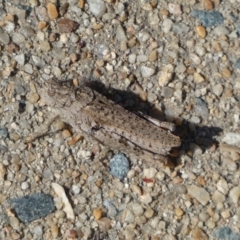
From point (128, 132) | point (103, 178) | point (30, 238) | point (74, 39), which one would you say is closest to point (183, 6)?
point (74, 39)

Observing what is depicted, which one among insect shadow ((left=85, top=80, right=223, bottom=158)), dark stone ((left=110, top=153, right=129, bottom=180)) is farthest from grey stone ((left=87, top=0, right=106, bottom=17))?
dark stone ((left=110, top=153, right=129, bottom=180))

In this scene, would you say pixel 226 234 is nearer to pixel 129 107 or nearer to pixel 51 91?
pixel 129 107

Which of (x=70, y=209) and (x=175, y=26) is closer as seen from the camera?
(x=70, y=209)

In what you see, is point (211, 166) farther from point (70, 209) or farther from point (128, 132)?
point (70, 209)

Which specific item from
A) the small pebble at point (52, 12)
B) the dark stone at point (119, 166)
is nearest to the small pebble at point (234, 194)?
the dark stone at point (119, 166)

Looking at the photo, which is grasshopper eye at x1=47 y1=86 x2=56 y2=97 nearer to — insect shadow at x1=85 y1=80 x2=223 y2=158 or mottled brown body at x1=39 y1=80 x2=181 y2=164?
mottled brown body at x1=39 y1=80 x2=181 y2=164

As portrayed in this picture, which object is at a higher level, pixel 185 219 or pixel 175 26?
pixel 175 26
